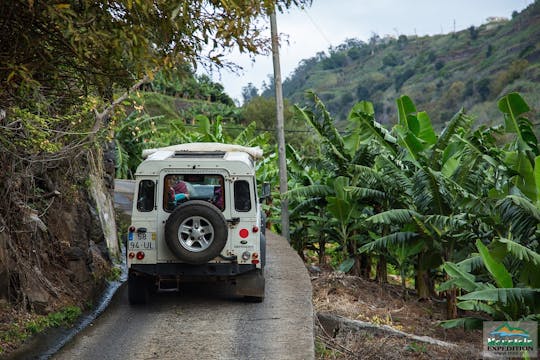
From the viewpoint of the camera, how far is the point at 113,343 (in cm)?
916

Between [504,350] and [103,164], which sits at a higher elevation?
[103,164]

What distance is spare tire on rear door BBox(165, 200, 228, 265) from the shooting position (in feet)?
33.1

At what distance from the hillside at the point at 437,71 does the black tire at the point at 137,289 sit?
52017mm

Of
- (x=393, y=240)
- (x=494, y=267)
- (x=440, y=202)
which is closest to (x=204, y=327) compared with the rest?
(x=494, y=267)

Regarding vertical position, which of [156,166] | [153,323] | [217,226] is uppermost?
[156,166]

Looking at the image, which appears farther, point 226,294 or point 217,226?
point 226,294

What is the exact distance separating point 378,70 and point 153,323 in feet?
378

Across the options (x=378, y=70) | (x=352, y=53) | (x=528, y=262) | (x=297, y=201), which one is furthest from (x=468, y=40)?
(x=528, y=262)

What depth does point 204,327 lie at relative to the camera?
9812 millimetres

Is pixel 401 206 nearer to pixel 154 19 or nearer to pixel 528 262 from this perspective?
pixel 528 262

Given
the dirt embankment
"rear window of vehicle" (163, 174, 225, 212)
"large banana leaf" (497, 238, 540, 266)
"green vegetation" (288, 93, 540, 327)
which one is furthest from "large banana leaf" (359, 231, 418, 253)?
the dirt embankment

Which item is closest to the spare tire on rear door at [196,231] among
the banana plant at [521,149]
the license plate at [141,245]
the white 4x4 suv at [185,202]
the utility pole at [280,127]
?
the white 4x4 suv at [185,202]

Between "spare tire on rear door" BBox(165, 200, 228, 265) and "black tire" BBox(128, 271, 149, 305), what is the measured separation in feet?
4.18

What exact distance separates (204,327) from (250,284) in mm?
1422
